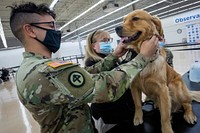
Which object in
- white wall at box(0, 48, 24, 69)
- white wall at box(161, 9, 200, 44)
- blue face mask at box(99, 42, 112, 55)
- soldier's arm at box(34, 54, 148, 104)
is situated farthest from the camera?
white wall at box(0, 48, 24, 69)

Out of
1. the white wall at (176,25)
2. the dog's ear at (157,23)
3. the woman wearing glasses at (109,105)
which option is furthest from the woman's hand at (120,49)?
the white wall at (176,25)

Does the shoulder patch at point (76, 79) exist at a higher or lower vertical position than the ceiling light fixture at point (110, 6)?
lower

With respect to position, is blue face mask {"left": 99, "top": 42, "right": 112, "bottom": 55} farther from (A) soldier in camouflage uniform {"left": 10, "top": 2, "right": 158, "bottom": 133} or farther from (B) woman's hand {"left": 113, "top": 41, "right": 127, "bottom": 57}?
(A) soldier in camouflage uniform {"left": 10, "top": 2, "right": 158, "bottom": 133}

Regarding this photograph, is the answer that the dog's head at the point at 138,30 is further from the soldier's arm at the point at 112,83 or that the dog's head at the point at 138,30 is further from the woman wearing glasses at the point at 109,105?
the soldier's arm at the point at 112,83

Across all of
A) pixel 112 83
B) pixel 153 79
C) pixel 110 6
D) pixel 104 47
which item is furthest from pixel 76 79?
pixel 110 6

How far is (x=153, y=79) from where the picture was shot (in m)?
1.22

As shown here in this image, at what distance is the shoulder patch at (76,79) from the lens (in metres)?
0.79

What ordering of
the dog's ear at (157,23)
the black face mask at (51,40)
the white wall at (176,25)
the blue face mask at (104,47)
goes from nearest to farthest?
the black face mask at (51,40) < the dog's ear at (157,23) < the blue face mask at (104,47) < the white wall at (176,25)

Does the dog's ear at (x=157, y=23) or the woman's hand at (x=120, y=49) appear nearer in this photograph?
the dog's ear at (x=157, y=23)

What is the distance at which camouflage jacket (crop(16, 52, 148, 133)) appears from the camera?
79 cm

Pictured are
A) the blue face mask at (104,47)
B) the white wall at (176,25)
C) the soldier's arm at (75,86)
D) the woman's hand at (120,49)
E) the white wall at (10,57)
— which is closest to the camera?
the soldier's arm at (75,86)

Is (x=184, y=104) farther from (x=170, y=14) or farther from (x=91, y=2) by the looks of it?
(x=170, y=14)

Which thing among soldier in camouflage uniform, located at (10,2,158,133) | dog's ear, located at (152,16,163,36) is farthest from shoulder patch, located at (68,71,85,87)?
dog's ear, located at (152,16,163,36)

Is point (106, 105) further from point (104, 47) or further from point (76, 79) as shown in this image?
point (76, 79)
